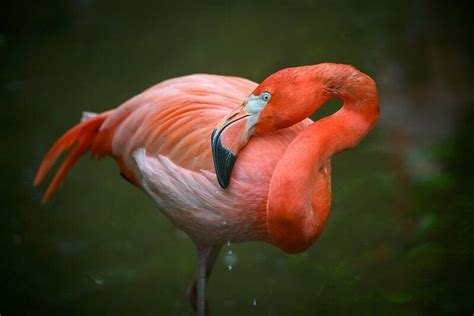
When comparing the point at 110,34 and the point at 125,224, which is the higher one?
the point at 110,34

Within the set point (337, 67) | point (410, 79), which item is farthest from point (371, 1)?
point (337, 67)

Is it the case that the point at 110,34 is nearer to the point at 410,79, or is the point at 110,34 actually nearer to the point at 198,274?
the point at 410,79

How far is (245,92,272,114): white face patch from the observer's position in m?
3.05

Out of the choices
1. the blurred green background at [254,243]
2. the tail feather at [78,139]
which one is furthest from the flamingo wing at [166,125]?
the blurred green background at [254,243]

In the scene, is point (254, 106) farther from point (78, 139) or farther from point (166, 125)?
point (78, 139)

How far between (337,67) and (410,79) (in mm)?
2904

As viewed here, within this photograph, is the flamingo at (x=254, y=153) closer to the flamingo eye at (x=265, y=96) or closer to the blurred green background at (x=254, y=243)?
the flamingo eye at (x=265, y=96)

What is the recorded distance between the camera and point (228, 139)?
3051 mm

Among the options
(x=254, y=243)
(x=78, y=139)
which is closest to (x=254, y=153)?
(x=78, y=139)

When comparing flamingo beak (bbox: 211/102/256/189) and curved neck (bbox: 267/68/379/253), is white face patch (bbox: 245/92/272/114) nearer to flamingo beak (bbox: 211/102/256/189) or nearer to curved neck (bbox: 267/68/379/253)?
flamingo beak (bbox: 211/102/256/189)

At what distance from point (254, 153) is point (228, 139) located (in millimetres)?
156

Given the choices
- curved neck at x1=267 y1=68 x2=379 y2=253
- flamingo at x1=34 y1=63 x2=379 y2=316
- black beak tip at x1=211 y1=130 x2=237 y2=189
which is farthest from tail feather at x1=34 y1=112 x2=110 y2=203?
curved neck at x1=267 y1=68 x2=379 y2=253

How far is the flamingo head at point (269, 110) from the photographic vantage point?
3.01m

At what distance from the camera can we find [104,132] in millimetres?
3887
